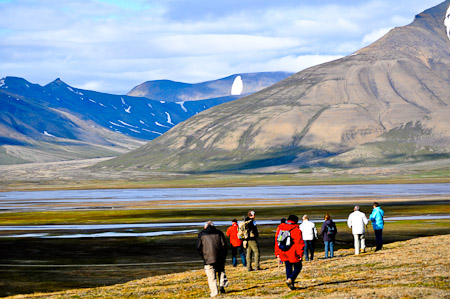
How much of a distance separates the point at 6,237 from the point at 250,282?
36279 millimetres

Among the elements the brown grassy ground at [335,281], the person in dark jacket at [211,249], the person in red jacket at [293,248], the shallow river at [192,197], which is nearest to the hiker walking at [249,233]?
the brown grassy ground at [335,281]

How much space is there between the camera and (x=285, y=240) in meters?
24.3

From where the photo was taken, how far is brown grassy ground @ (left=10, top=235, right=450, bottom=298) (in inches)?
925

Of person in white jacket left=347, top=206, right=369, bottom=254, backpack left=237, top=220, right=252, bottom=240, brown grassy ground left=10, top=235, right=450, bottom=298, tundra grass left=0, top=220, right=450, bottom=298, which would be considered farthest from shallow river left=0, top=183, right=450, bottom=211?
backpack left=237, top=220, right=252, bottom=240

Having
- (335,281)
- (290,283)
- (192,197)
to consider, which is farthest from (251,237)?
(192,197)

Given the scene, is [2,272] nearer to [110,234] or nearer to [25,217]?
[110,234]

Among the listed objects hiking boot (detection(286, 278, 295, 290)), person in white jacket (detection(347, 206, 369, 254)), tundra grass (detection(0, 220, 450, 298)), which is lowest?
tundra grass (detection(0, 220, 450, 298))

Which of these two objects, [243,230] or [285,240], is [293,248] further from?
[243,230]

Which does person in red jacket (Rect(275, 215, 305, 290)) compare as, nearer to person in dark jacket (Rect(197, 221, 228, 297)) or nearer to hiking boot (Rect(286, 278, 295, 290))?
hiking boot (Rect(286, 278, 295, 290))

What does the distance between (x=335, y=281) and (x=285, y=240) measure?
12.0 feet

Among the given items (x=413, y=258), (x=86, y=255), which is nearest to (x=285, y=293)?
(x=413, y=258)

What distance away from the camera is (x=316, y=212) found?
84.8 m

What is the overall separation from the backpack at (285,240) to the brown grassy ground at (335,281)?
1527mm

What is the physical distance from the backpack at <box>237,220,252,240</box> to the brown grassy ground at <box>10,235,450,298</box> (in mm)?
1635
